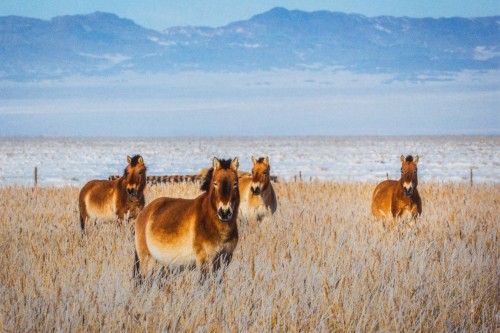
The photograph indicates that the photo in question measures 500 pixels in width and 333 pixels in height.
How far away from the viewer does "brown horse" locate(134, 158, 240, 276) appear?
617cm

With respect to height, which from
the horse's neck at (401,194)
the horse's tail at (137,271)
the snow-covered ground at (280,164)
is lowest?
the snow-covered ground at (280,164)

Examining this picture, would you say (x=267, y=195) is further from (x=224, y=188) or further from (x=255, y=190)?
(x=224, y=188)

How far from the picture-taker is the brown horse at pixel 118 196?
33.0ft

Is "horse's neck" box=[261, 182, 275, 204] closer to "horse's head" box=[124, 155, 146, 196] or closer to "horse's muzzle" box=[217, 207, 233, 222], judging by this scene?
"horse's head" box=[124, 155, 146, 196]

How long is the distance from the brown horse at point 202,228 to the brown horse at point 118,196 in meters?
3.16

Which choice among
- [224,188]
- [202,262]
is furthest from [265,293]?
[224,188]

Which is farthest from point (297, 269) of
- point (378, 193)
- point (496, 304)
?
point (378, 193)

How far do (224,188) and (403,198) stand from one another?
21.2ft

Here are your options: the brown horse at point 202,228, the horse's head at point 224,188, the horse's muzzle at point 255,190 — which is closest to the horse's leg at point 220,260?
the brown horse at point 202,228

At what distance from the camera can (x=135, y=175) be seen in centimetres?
1000

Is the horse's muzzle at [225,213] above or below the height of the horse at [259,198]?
above

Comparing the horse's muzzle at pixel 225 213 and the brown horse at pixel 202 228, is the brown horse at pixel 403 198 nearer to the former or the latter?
the brown horse at pixel 202 228

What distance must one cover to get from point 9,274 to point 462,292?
187 inches

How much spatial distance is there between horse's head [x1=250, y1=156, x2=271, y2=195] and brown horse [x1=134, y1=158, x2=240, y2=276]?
488cm
